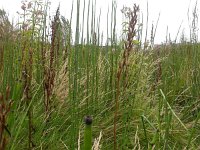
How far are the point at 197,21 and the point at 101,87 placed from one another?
0.72 metres

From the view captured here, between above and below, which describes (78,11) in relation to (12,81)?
above

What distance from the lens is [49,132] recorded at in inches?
58.7

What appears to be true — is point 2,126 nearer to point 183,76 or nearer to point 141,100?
point 141,100

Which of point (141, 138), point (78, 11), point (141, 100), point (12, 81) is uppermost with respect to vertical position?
point (78, 11)

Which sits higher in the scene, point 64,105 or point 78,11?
point 78,11

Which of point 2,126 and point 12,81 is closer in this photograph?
point 2,126

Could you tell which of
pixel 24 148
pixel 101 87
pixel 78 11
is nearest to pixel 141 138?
pixel 101 87

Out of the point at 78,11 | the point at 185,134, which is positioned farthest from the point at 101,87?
the point at 78,11

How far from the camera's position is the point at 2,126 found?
40 centimetres

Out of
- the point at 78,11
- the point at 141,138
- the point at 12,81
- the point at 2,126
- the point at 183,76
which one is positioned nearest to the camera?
the point at 2,126

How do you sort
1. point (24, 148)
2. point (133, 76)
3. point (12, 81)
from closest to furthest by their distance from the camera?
point (24, 148) → point (12, 81) → point (133, 76)

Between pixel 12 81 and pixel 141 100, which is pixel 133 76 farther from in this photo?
pixel 12 81

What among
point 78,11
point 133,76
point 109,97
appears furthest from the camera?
point 133,76

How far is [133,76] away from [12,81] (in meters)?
0.88
